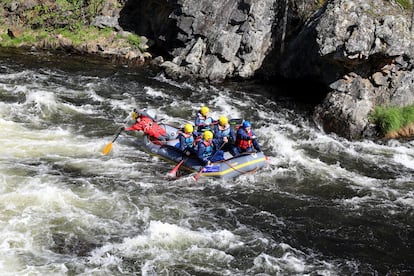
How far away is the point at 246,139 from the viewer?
41.1 feet

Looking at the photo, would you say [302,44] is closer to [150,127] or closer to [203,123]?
[203,123]

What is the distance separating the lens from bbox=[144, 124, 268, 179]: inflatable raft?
12.1m

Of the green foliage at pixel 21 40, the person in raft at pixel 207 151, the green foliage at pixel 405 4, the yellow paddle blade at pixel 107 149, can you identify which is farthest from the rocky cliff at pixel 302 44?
the yellow paddle blade at pixel 107 149

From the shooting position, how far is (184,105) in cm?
1755

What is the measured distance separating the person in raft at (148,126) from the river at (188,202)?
678 millimetres

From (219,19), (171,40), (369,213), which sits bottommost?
(369,213)

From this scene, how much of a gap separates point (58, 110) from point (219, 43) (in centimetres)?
746

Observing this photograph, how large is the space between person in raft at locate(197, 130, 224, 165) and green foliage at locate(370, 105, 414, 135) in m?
5.78

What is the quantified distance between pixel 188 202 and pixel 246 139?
2639 millimetres

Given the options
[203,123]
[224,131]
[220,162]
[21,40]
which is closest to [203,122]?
[203,123]

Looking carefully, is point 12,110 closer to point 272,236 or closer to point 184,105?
point 184,105

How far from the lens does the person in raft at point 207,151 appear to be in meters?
12.2

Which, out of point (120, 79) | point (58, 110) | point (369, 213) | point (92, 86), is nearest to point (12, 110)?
point (58, 110)

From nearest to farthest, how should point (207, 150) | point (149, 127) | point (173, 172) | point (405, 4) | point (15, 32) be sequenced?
1. point (173, 172)
2. point (207, 150)
3. point (149, 127)
4. point (405, 4)
5. point (15, 32)
